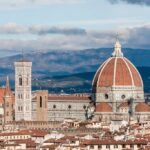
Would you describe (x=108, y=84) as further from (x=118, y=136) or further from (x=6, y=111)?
(x=118, y=136)

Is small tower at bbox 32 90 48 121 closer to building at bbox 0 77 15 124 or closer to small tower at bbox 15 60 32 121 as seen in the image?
small tower at bbox 15 60 32 121

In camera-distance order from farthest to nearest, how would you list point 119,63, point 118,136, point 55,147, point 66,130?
point 119,63
point 66,130
point 118,136
point 55,147

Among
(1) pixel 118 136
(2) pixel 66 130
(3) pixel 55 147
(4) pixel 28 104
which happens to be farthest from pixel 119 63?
(3) pixel 55 147

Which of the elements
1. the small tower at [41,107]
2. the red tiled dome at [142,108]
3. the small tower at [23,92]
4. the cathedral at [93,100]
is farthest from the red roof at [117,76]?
the small tower at [23,92]

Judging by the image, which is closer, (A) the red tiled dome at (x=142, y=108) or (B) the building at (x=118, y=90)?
(A) the red tiled dome at (x=142, y=108)

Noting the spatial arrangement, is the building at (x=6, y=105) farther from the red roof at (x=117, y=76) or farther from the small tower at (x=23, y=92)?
the red roof at (x=117, y=76)

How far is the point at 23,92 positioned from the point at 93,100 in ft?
31.5

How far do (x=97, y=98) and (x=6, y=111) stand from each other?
42.6 feet

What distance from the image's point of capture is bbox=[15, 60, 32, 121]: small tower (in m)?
159

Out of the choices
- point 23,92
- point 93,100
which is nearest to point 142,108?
point 93,100

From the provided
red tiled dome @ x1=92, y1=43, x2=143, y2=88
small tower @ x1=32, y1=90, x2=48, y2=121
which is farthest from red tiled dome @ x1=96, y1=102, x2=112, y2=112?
small tower @ x1=32, y1=90, x2=48, y2=121

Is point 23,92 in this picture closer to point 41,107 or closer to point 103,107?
point 41,107

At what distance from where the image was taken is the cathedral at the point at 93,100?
159 m

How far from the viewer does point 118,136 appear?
10575 centimetres
